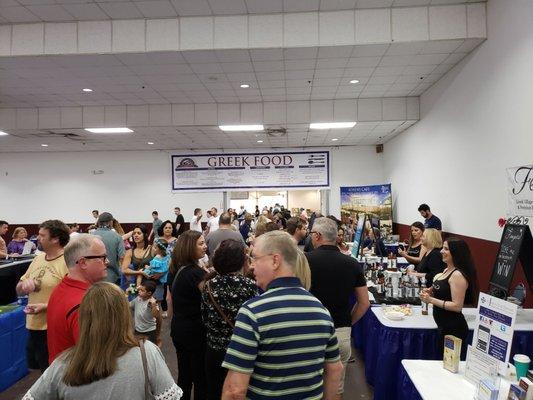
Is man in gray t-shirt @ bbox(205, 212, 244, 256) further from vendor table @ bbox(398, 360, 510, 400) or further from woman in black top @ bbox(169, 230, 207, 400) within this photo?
vendor table @ bbox(398, 360, 510, 400)

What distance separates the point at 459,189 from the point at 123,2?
6.07 m

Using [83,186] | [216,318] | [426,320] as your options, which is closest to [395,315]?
[426,320]

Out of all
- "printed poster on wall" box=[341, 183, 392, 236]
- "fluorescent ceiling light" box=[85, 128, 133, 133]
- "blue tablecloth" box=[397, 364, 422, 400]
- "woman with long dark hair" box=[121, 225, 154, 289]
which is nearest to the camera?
"blue tablecloth" box=[397, 364, 422, 400]

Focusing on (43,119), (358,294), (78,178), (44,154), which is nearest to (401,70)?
(358,294)

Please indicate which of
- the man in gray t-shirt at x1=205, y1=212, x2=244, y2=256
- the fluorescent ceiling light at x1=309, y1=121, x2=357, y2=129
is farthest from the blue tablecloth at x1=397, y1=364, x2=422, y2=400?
the fluorescent ceiling light at x1=309, y1=121, x2=357, y2=129

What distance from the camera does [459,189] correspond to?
607 centimetres

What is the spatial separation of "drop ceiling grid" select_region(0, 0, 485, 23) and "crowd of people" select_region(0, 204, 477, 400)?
3.62 metres

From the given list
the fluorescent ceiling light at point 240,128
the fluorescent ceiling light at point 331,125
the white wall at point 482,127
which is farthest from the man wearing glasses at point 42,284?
the fluorescent ceiling light at point 331,125

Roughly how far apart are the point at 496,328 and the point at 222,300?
150 cm

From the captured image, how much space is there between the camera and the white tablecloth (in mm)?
2878

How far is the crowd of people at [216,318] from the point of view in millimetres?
1202

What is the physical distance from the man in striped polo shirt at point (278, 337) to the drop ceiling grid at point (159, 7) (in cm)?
445

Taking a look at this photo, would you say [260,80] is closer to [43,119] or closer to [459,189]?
[459,189]

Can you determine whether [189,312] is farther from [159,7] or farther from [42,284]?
[159,7]
